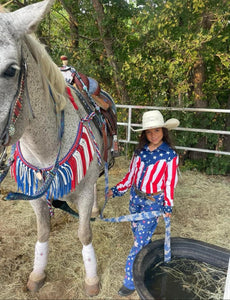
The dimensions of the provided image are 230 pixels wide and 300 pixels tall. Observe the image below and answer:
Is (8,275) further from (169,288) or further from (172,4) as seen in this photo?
(172,4)

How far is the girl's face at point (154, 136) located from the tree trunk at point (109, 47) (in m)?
2.81

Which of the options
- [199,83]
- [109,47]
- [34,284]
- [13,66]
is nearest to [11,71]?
[13,66]

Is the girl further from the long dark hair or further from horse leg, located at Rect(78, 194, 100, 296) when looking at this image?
horse leg, located at Rect(78, 194, 100, 296)

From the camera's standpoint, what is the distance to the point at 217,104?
4.60 metres

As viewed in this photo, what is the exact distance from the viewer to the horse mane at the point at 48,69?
1074 millimetres

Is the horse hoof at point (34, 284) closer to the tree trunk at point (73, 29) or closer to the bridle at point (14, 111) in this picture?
the bridle at point (14, 111)

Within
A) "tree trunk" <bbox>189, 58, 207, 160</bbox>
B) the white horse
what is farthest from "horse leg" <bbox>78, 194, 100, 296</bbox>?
"tree trunk" <bbox>189, 58, 207, 160</bbox>

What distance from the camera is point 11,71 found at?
2.92ft

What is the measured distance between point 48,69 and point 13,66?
328mm

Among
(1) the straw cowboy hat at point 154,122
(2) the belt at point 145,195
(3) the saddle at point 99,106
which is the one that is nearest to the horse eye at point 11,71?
(3) the saddle at point 99,106

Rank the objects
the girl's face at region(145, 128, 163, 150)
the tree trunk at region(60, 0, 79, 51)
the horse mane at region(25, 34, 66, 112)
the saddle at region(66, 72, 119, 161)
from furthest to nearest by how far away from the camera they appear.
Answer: the tree trunk at region(60, 0, 79, 51) < the saddle at region(66, 72, 119, 161) < the girl's face at region(145, 128, 163, 150) < the horse mane at region(25, 34, 66, 112)

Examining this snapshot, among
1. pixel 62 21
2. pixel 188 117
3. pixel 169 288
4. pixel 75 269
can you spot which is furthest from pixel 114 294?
pixel 62 21

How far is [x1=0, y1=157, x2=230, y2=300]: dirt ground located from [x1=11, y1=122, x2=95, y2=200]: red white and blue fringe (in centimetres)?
88

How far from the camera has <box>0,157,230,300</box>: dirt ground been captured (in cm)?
185
